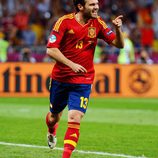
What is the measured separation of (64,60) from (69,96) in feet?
1.89

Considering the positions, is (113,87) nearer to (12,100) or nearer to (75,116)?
(12,100)

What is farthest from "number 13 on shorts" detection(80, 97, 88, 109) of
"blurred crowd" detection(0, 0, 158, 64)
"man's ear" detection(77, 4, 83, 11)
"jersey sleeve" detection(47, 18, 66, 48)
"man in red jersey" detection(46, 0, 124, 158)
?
"blurred crowd" detection(0, 0, 158, 64)

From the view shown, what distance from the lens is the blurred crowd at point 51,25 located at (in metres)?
27.4

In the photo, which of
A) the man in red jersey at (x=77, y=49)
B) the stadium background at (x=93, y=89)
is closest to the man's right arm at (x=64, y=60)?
the man in red jersey at (x=77, y=49)

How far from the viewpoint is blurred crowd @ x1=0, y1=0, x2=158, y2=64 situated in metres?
27.4

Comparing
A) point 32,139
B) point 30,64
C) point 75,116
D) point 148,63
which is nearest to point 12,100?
point 30,64

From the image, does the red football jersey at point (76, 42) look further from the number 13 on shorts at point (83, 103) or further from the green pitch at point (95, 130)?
the green pitch at point (95, 130)

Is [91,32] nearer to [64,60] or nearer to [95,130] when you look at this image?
[64,60]

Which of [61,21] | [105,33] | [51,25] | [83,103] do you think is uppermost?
[61,21]

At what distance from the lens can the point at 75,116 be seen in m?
9.73

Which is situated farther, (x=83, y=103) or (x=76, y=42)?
(x=76, y=42)

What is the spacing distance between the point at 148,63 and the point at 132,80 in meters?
A: 2.30

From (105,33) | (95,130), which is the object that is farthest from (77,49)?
(95,130)

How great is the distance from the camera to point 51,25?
95.8 ft
